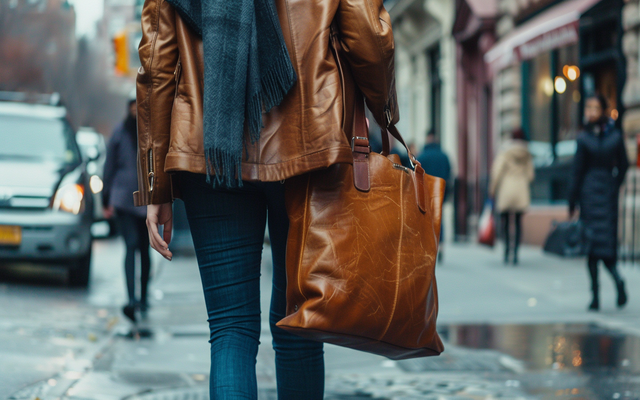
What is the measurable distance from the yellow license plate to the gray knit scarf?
664cm

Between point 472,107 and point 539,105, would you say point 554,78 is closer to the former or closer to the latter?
point 539,105

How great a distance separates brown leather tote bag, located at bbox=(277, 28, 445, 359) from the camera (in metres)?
2.13

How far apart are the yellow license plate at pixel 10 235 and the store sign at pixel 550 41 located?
7.60m

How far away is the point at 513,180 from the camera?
1141 centimetres

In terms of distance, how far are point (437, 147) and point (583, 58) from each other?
2.79 metres

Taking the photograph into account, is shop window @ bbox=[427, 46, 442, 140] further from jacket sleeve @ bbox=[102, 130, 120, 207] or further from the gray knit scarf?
the gray knit scarf

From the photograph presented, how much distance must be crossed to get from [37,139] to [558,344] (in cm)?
657

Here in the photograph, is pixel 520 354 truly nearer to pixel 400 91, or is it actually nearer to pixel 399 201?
pixel 399 201

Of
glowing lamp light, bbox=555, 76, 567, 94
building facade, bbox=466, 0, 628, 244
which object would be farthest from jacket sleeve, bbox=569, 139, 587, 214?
glowing lamp light, bbox=555, 76, 567, 94

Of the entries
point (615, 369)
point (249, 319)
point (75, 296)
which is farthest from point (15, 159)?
point (249, 319)

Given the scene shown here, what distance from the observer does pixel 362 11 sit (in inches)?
86.8

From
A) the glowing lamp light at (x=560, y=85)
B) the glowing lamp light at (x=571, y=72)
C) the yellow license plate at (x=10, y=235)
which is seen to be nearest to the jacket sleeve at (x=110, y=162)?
the yellow license plate at (x=10, y=235)

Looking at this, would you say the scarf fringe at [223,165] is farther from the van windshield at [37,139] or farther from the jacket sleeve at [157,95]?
the van windshield at [37,139]

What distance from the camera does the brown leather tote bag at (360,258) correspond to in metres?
2.13
